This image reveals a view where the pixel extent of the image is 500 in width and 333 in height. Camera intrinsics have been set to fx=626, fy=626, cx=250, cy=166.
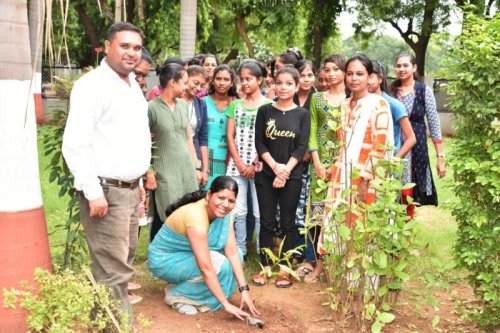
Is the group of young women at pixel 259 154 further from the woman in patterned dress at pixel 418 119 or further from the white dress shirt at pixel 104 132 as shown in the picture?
the white dress shirt at pixel 104 132

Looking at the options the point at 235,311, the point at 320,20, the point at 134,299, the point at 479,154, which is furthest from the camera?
the point at 320,20

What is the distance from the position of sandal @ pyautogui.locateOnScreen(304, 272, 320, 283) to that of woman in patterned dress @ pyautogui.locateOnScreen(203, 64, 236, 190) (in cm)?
113

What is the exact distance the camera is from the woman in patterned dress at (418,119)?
5398 millimetres

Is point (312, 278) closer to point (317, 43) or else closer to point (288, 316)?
point (288, 316)

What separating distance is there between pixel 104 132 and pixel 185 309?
1.55 m

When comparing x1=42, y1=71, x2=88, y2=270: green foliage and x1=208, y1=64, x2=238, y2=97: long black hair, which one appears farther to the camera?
x1=208, y1=64, x2=238, y2=97: long black hair

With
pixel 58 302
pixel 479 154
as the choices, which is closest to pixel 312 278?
pixel 479 154

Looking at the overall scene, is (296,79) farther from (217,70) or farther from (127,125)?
(127,125)

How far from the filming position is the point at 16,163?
3.34m

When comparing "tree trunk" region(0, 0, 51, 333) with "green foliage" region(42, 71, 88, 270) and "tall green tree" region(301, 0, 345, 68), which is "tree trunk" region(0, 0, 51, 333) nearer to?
"green foliage" region(42, 71, 88, 270)

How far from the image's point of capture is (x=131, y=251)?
3.77 meters

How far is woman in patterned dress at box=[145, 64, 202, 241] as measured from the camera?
4.55 m

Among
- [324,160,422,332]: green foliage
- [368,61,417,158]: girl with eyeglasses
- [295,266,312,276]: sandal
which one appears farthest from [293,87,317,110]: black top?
[324,160,422,332]: green foliage

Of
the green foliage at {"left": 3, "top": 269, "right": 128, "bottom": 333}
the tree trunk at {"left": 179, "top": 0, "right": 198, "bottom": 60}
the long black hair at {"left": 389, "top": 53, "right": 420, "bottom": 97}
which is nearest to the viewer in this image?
the green foliage at {"left": 3, "top": 269, "right": 128, "bottom": 333}
